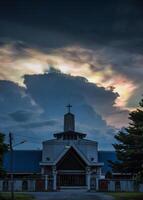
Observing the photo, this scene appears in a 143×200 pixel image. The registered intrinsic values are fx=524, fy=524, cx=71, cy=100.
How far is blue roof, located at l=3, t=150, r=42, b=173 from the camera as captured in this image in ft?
309

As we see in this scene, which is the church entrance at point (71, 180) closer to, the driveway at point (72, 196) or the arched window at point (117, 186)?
the arched window at point (117, 186)

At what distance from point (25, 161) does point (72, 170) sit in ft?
34.7

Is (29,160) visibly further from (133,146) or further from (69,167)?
(133,146)

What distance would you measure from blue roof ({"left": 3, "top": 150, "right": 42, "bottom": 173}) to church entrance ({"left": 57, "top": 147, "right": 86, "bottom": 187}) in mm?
5098

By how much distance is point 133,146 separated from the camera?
195ft

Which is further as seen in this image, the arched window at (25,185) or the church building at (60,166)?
the church building at (60,166)

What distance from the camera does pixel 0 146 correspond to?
53.9m

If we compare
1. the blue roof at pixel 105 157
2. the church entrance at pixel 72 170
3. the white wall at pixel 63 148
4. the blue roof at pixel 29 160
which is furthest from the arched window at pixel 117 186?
the blue roof at pixel 105 157

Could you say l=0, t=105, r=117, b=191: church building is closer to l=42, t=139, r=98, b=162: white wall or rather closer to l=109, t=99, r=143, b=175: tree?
l=42, t=139, r=98, b=162: white wall

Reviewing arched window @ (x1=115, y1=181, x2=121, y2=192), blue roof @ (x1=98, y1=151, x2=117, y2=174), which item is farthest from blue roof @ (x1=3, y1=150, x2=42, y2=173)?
arched window @ (x1=115, y1=181, x2=121, y2=192)

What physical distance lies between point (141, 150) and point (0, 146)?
14.9 meters

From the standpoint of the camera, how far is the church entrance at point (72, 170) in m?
90.9

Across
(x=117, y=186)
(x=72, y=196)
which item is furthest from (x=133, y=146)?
(x=117, y=186)

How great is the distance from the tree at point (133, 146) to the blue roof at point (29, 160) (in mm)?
33314
